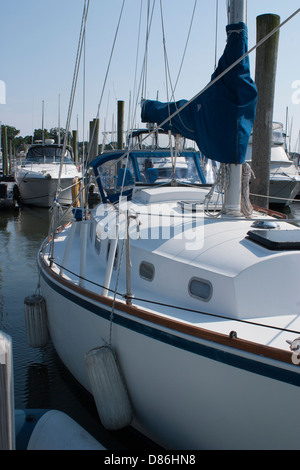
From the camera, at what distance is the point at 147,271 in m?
4.04

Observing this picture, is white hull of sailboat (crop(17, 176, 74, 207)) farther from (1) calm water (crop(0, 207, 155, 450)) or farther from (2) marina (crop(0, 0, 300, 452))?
(2) marina (crop(0, 0, 300, 452))

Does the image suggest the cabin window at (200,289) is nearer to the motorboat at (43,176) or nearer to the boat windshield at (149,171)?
the boat windshield at (149,171)

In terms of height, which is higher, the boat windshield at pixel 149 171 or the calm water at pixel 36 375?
the boat windshield at pixel 149 171

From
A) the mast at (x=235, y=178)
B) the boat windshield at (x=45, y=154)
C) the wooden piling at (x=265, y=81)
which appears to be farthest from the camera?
the boat windshield at (x=45, y=154)

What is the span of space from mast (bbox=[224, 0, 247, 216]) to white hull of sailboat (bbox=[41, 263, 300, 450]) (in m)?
1.66

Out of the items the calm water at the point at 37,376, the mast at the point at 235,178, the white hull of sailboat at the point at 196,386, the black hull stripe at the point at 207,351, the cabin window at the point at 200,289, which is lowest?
the calm water at the point at 37,376

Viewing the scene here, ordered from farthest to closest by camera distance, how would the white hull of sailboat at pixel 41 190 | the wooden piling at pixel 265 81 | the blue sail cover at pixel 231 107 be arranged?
the white hull of sailboat at pixel 41 190
the wooden piling at pixel 265 81
the blue sail cover at pixel 231 107

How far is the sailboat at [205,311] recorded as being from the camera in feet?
9.55

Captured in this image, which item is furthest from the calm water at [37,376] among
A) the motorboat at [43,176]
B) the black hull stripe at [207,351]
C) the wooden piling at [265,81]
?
the motorboat at [43,176]

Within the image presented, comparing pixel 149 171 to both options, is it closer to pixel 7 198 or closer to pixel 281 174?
pixel 7 198

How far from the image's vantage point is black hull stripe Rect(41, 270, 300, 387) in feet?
8.99

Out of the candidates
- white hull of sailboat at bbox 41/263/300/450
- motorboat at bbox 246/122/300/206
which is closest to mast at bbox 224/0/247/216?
white hull of sailboat at bbox 41/263/300/450

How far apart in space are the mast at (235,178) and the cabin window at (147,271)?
1.10 m

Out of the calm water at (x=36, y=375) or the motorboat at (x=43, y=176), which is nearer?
the calm water at (x=36, y=375)
